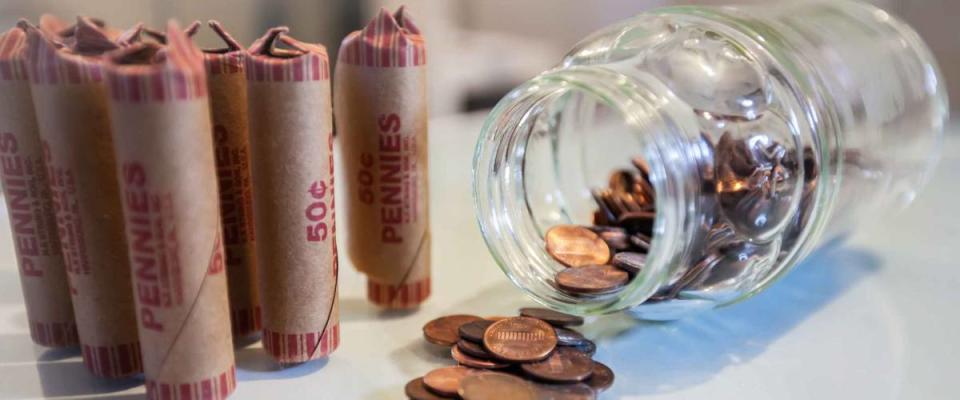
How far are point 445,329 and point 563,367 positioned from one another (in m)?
0.14

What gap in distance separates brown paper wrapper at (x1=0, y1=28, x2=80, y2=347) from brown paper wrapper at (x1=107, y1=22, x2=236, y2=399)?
0.14m

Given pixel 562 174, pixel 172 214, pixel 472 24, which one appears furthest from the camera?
pixel 472 24

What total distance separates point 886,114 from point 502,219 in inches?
19.9

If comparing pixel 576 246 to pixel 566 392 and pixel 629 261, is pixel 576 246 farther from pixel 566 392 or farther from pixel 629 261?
pixel 566 392

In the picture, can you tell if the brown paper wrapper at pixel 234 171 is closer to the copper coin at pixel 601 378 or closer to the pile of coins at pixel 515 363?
the pile of coins at pixel 515 363

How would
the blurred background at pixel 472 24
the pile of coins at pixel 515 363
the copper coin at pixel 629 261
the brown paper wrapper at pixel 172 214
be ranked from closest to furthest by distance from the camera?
the brown paper wrapper at pixel 172 214, the pile of coins at pixel 515 363, the copper coin at pixel 629 261, the blurred background at pixel 472 24

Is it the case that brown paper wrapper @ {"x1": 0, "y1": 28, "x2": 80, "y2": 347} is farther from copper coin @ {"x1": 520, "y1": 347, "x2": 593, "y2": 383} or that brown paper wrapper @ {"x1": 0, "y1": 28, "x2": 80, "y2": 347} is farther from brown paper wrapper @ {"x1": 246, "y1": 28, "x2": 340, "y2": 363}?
copper coin @ {"x1": 520, "y1": 347, "x2": 593, "y2": 383}

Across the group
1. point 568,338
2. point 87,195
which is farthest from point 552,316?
point 87,195

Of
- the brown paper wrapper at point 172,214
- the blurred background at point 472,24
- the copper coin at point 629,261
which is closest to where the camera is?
the brown paper wrapper at point 172,214

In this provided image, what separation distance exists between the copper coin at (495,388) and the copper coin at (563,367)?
0.01 meters

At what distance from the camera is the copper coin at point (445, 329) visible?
73 cm

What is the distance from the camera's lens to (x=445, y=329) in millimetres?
751

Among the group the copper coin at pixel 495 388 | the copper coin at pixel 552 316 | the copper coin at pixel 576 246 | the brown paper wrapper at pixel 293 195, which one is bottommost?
the copper coin at pixel 552 316

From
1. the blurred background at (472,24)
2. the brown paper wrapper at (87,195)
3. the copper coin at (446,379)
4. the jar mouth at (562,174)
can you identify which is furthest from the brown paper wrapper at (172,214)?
the blurred background at (472,24)
